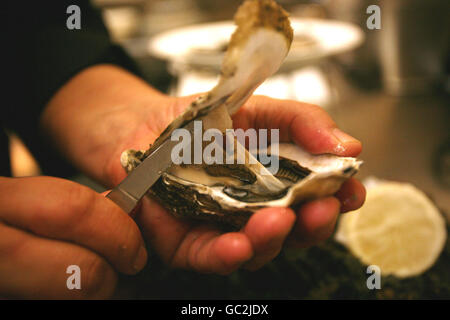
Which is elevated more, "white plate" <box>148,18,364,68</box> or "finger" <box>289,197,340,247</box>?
"white plate" <box>148,18,364,68</box>

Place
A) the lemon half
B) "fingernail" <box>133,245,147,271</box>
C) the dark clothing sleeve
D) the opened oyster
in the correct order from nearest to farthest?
the opened oyster < "fingernail" <box>133,245,147,271</box> < the lemon half < the dark clothing sleeve

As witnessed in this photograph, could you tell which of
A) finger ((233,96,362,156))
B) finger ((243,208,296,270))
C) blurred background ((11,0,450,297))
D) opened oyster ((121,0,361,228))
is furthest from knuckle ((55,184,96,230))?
blurred background ((11,0,450,297))

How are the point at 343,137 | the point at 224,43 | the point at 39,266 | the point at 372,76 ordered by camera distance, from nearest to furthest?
1. the point at 39,266
2. the point at 343,137
3. the point at 224,43
4. the point at 372,76

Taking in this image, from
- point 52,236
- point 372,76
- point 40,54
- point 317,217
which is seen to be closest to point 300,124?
point 317,217

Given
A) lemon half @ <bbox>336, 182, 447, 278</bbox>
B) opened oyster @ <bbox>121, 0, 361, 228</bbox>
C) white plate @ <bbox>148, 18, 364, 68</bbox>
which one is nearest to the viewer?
opened oyster @ <bbox>121, 0, 361, 228</bbox>

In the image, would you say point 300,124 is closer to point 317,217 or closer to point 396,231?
point 317,217

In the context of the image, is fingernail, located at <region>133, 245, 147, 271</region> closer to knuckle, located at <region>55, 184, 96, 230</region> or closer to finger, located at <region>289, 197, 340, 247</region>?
knuckle, located at <region>55, 184, 96, 230</region>

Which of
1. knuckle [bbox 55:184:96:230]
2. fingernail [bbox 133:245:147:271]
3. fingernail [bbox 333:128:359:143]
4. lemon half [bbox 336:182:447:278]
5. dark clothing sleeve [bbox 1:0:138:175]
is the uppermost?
dark clothing sleeve [bbox 1:0:138:175]
